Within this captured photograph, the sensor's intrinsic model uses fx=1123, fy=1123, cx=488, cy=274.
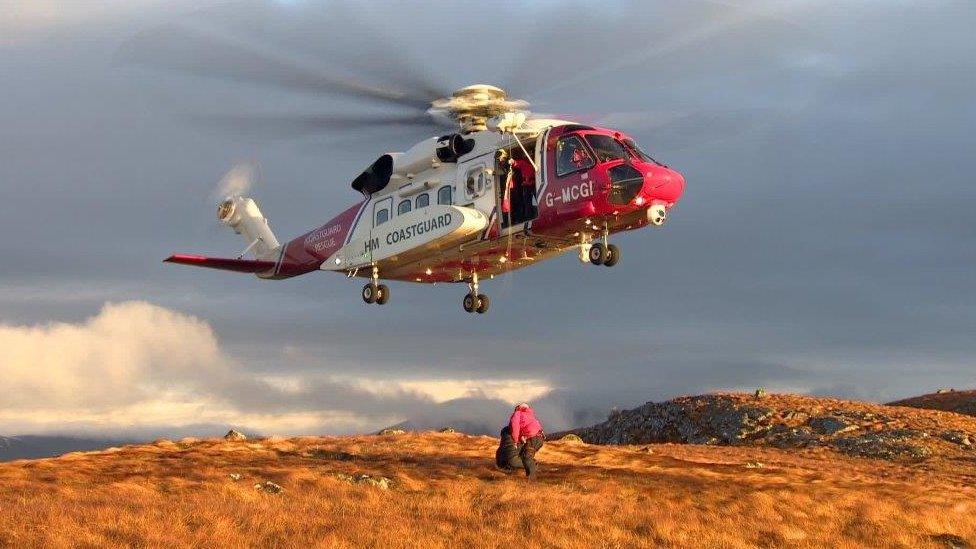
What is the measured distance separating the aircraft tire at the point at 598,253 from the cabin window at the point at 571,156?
6.77 ft

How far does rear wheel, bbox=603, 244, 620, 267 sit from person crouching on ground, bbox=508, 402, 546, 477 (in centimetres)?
427

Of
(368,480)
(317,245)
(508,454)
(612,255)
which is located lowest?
(368,480)

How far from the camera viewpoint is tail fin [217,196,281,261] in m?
39.5

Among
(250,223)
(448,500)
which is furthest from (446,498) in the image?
(250,223)

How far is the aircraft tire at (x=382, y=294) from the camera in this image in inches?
1341

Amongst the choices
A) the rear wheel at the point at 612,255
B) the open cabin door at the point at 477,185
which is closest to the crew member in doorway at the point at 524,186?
the open cabin door at the point at 477,185

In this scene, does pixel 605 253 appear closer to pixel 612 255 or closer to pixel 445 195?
pixel 612 255

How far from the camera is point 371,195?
3403 centimetres

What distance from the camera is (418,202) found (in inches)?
1270

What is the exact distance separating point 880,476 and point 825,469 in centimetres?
163

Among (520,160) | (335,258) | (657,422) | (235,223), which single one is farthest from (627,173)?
(657,422)

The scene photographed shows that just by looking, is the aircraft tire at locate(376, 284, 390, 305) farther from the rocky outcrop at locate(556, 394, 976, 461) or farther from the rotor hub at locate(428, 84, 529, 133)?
the rocky outcrop at locate(556, 394, 976, 461)

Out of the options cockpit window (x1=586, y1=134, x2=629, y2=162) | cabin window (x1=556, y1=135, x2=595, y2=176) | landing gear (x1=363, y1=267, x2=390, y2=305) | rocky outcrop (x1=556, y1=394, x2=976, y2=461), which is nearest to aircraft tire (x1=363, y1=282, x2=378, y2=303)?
landing gear (x1=363, y1=267, x2=390, y2=305)

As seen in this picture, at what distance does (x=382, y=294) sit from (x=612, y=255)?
8449mm
